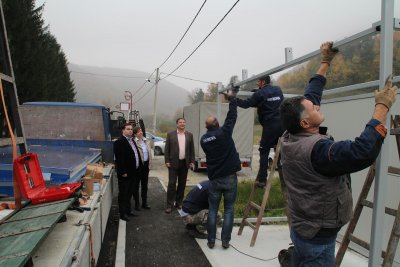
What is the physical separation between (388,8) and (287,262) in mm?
3235

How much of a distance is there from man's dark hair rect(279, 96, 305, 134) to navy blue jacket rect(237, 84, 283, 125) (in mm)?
2101

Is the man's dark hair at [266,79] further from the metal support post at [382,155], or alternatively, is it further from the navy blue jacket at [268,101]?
the metal support post at [382,155]

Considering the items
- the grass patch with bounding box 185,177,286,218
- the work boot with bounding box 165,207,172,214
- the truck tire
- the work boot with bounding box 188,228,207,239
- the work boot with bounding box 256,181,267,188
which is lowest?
the truck tire

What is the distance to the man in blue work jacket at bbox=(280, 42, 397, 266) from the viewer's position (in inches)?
91.5

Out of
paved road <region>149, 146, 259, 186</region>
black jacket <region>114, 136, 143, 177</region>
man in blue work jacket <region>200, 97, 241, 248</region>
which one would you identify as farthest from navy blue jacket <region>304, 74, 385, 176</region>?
paved road <region>149, 146, 259, 186</region>

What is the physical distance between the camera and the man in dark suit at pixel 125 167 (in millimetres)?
6949

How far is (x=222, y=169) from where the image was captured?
5.34 m

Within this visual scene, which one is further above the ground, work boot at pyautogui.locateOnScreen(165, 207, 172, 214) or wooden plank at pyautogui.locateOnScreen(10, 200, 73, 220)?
wooden plank at pyautogui.locateOnScreen(10, 200, 73, 220)

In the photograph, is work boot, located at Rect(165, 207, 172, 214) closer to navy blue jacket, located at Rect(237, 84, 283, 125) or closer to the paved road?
navy blue jacket, located at Rect(237, 84, 283, 125)

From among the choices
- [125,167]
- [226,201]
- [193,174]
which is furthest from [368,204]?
[193,174]

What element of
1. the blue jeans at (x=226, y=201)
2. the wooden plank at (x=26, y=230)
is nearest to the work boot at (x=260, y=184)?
the blue jeans at (x=226, y=201)

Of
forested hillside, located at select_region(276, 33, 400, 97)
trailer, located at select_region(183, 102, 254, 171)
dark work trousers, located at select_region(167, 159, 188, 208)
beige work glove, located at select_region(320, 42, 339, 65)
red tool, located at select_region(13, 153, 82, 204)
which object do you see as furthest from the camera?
trailer, located at select_region(183, 102, 254, 171)

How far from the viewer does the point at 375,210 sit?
8.97ft

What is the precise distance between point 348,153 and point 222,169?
10.5ft
